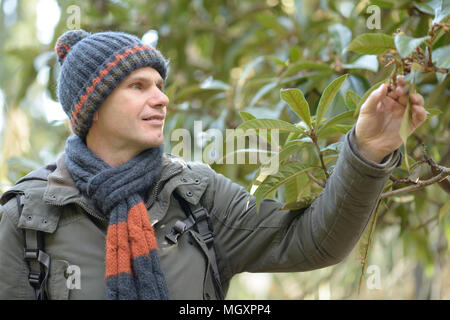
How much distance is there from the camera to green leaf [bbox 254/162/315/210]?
1.32 meters

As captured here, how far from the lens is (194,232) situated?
133 cm

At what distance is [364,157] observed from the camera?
1.12 m

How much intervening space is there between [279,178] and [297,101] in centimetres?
20

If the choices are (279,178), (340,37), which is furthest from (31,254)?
(340,37)

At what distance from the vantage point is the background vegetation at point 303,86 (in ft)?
4.62

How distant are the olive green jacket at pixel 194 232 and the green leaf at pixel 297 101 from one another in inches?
7.1

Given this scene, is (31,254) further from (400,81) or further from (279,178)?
(400,81)

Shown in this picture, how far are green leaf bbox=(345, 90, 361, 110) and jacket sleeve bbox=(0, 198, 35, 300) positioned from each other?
34.3 inches

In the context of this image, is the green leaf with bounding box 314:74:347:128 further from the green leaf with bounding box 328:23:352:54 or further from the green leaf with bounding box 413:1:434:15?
the green leaf with bounding box 328:23:352:54

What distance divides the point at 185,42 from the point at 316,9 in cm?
83

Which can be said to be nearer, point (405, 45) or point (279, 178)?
point (405, 45)

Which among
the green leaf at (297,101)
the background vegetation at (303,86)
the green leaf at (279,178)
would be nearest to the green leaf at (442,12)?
the background vegetation at (303,86)
